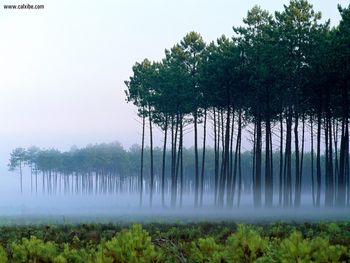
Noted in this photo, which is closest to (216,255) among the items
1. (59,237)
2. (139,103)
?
(59,237)

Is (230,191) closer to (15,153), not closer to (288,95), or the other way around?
(288,95)

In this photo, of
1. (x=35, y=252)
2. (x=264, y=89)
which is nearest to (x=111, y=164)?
(x=264, y=89)

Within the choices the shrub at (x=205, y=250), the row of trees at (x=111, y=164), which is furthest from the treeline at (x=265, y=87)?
the row of trees at (x=111, y=164)

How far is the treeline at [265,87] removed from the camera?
41312 mm

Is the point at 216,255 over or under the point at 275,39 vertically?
under

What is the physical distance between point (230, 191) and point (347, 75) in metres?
16.8

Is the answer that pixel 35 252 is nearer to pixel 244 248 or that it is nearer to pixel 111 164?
pixel 244 248

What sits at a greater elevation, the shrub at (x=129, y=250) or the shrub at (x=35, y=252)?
the shrub at (x=129, y=250)

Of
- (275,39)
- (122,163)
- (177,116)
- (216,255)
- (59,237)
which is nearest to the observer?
(216,255)

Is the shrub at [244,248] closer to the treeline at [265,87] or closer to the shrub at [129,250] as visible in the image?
the shrub at [129,250]

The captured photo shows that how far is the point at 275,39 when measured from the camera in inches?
1645

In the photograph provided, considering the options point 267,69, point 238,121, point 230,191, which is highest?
point 267,69

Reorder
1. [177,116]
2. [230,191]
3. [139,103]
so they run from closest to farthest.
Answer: [230,191] < [177,116] < [139,103]

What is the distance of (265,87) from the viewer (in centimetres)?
4603
